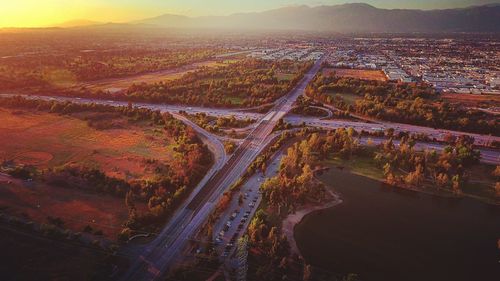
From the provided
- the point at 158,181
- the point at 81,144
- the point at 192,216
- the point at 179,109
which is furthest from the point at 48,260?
the point at 179,109

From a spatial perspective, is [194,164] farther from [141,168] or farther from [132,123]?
[132,123]

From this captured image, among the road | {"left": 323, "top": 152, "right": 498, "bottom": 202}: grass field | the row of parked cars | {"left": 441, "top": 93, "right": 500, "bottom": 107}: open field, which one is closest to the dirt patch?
the road

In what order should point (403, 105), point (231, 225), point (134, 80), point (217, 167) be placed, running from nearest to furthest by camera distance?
1. point (231, 225)
2. point (217, 167)
3. point (403, 105)
4. point (134, 80)

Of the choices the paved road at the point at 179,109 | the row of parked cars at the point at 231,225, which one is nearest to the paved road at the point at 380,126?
the paved road at the point at 179,109

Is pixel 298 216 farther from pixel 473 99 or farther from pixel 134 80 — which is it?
pixel 134 80

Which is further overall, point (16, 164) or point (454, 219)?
point (16, 164)

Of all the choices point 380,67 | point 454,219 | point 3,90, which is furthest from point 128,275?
point 380,67

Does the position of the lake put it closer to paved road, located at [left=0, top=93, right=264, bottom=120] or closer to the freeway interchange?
the freeway interchange
